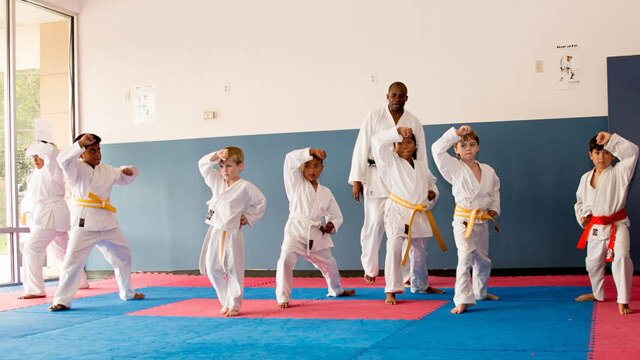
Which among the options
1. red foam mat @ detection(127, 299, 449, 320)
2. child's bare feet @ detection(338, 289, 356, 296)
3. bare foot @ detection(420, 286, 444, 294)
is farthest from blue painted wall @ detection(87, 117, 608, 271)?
red foam mat @ detection(127, 299, 449, 320)

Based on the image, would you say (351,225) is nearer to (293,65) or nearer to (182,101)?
(293,65)

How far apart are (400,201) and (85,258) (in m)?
2.68

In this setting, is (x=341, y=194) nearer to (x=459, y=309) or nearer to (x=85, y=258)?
(x=85, y=258)

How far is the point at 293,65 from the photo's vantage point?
7340 mm

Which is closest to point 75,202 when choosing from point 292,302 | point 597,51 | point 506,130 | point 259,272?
point 292,302

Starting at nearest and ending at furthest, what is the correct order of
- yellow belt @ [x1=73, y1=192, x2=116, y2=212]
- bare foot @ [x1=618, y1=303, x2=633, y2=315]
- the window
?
bare foot @ [x1=618, y1=303, x2=633, y2=315] < yellow belt @ [x1=73, y1=192, x2=116, y2=212] < the window

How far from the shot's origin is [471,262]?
4656 millimetres

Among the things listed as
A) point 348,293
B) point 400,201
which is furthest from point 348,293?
point 400,201

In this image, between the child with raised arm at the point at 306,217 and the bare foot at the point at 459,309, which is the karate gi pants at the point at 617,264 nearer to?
the bare foot at the point at 459,309

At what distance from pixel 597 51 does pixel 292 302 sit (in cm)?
385

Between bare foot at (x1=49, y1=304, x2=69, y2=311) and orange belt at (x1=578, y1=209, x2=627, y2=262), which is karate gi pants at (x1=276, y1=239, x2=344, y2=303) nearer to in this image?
bare foot at (x1=49, y1=304, x2=69, y2=311)

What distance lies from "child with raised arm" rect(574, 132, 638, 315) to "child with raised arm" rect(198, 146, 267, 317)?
2.41 m

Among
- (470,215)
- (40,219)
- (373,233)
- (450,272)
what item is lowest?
(450,272)

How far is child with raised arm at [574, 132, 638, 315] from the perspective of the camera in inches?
173
